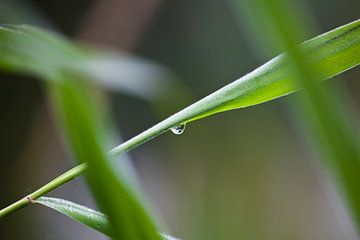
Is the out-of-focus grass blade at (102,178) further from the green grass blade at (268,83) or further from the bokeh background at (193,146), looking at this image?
the bokeh background at (193,146)

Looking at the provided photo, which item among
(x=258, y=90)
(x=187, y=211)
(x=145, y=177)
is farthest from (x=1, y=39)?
(x=145, y=177)

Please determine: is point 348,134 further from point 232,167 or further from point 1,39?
point 232,167

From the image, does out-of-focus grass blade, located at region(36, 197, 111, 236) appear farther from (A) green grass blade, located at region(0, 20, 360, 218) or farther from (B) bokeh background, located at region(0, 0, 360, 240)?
(B) bokeh background, located at region(0, 0, 360, 240)

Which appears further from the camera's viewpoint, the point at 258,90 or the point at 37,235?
the point at 37,235

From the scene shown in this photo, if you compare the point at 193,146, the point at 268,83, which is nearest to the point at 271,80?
the point at 268,83

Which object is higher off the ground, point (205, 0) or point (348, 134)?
point (205, 0)

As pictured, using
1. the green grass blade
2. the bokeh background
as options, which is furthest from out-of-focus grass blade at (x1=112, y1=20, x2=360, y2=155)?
the bokeh background

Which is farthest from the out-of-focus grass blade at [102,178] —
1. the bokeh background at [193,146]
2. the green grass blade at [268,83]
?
the bokeh background at [193,146]

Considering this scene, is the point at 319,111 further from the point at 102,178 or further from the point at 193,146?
the point at 193,146

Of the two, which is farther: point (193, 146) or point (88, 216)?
point (193, 146)
